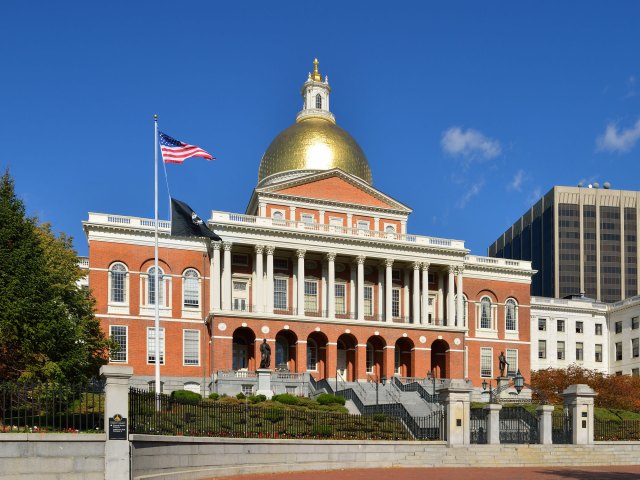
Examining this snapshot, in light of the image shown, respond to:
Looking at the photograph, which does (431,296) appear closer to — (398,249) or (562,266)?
(398,249)

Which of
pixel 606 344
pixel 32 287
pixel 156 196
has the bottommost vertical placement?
pixel 606 344

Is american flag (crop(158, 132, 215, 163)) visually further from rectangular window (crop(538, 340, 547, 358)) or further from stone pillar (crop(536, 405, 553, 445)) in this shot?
rectangular window (crop(538, 340, 547, 358))

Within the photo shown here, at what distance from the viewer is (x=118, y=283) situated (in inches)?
2682

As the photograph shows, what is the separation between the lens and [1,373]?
118 feet

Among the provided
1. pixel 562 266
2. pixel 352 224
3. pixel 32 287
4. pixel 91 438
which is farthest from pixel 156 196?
pixel 562 266

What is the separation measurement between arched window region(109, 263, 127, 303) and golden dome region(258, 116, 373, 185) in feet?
61.7

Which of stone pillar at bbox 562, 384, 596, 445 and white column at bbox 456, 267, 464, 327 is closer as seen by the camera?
stone pillar at bbox 562, 384, 596, 445

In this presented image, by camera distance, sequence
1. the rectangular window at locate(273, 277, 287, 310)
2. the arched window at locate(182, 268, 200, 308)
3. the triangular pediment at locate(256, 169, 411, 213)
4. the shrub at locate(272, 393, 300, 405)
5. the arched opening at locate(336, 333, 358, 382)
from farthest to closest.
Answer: the triangular pediment at locate(256, 169, 411, 213), the arched opening at locate(336, 333, 358, 382), the rectangular window at locate(273, 277, 287, 310), the arched window at locate(182, 268, 200, 308), the shrub at locate(272, 393, 300, 405)

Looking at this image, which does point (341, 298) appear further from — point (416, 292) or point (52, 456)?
point (52, 456)

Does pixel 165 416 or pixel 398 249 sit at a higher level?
pixel 398 249

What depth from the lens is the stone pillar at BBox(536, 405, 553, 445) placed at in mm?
40469

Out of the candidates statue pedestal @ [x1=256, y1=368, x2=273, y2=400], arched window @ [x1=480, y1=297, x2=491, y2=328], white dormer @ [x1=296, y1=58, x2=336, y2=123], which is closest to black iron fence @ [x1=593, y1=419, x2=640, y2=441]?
statue pedestal @ [x1=256, y1=368, x2=273, y2=400]

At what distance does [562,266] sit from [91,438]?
441ft

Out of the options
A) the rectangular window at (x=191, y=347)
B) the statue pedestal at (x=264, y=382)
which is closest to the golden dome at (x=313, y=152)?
the rectangular window at (x=191, y=347)
